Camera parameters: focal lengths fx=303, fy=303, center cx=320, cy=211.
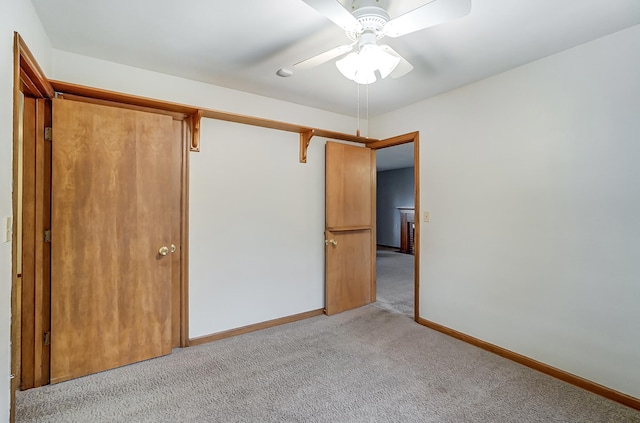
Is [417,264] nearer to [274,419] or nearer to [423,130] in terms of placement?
[423,130]

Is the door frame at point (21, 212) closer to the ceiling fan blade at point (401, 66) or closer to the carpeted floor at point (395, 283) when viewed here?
the ceiling fan blade at point (401, 66)

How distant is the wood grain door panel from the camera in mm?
3475

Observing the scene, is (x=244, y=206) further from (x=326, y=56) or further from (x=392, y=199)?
(x=392, y=199)

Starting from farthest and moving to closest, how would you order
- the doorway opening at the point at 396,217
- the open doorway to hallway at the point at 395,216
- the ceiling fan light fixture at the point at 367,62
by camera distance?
the open doorway to hallway at the point at 395,216 < the doorway opening at the point at 396,217 < the ceiling fan light fixture at the point at 367,62

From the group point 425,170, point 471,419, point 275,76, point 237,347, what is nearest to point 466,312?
point 471,419

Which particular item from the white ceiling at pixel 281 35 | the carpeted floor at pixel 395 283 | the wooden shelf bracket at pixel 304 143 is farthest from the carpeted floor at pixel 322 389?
the white ceiling at pixel 281 35

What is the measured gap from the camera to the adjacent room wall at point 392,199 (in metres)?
8.63

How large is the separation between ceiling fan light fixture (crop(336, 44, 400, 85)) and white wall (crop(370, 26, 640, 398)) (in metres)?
1.41

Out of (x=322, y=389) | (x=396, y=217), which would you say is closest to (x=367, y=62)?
(x=322, y=389)

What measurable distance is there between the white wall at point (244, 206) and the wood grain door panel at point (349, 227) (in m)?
0.13

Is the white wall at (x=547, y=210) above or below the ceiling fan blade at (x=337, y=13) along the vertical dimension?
below

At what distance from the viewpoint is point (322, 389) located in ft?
6.81

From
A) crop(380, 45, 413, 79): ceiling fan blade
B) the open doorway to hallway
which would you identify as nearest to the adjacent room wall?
the open doorway to hallway

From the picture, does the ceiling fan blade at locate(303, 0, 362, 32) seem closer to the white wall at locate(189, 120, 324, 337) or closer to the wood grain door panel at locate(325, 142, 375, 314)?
the white wall at locate(189, 120, 324, 337)
